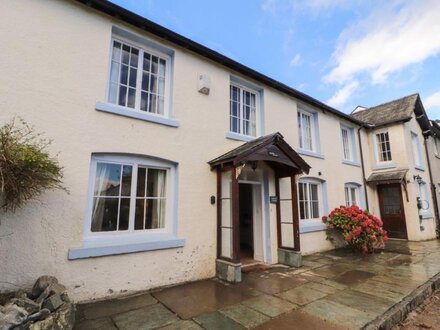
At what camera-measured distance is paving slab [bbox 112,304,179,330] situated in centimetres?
364

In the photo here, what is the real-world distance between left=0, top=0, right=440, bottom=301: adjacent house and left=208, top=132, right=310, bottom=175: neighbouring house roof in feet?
0.14

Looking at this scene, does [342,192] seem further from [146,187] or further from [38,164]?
[38,164]

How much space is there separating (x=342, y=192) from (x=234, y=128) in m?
6.35

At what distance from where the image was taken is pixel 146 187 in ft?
18.4

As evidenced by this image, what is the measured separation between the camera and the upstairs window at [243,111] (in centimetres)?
762

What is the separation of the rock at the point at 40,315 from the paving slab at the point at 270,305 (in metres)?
3.13

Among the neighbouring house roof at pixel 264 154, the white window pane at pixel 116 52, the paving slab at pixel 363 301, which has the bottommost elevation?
the paving slab at pixel 363 301

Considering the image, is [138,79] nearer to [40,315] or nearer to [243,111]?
[243,111]

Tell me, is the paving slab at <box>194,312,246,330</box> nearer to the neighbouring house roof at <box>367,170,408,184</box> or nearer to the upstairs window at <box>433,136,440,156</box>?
the neighbouring house roof at <box>367,170,408,184</box>

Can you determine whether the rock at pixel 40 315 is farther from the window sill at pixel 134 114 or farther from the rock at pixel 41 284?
the window sill at pixel 134 114

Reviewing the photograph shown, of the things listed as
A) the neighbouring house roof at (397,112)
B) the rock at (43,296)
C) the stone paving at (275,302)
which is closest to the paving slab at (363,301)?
the stone paving at (275,302)

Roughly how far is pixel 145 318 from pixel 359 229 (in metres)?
7.94

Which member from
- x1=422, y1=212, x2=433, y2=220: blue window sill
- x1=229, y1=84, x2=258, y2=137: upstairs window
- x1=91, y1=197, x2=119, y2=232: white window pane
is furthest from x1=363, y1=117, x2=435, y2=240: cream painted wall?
x1=91, y1=197, x2=119, y2=232: white window pane

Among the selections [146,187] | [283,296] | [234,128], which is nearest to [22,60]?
[146,187]
